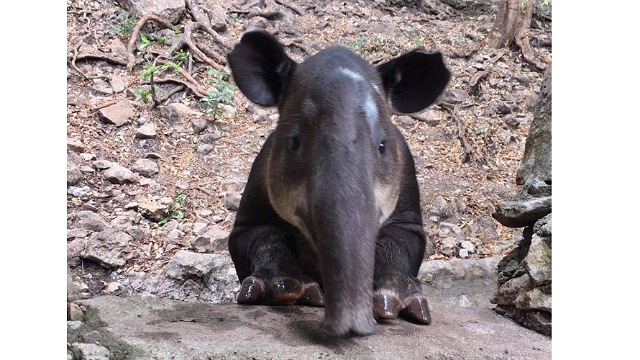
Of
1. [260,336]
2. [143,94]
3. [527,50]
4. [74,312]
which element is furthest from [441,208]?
[74,312]

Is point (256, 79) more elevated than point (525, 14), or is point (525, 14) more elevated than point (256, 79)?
point (525, 14)

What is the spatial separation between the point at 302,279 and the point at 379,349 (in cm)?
63

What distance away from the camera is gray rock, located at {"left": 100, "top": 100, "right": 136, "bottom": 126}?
141 inches

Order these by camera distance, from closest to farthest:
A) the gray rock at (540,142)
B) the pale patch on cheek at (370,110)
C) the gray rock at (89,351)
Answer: the gray rock at (89,351) → the pale patch on cheek at (370,110) → the gray rock at (540,142)

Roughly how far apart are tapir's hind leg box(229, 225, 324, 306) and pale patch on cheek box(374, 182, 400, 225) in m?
0.45

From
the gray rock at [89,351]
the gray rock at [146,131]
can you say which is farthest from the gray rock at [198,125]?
the gray rock at [89,351]

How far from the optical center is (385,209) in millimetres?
2236

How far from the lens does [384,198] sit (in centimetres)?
219

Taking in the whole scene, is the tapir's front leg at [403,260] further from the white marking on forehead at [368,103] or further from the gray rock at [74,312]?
the gray rock at [74,312]

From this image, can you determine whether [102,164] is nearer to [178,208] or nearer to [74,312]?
[178,208]

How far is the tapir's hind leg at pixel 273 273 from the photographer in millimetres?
2469

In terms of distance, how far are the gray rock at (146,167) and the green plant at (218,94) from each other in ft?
1.70
